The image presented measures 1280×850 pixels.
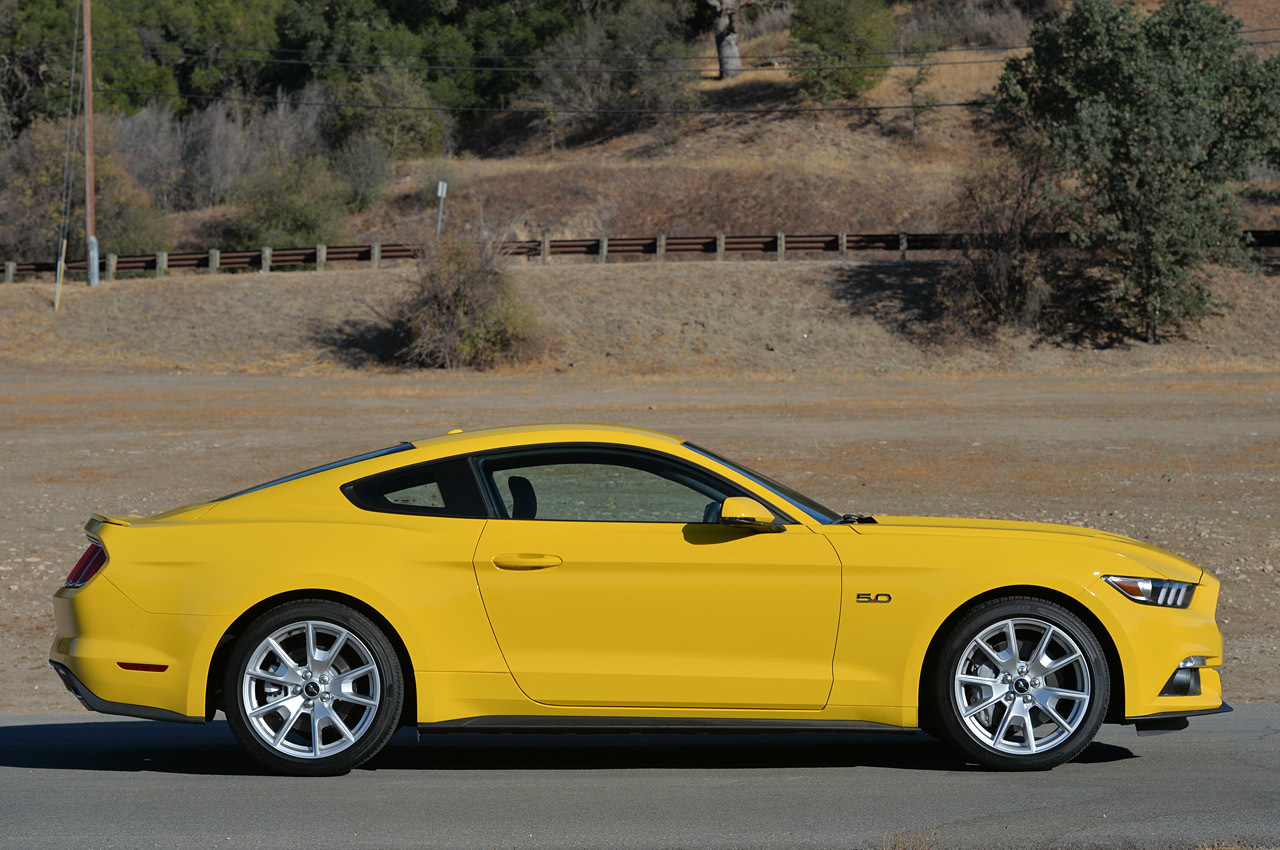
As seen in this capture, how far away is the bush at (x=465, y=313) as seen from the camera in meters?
39.0

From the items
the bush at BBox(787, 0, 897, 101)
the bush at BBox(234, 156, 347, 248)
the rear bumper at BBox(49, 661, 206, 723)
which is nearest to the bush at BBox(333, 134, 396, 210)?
the bush at BBox(234, 156, 347, 248)

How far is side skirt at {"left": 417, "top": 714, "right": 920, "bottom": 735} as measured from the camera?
5.51m

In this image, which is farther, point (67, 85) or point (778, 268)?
point (67, 85)

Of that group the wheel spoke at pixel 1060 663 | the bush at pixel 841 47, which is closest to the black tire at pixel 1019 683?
the wheel spoke at pixel 1060 663

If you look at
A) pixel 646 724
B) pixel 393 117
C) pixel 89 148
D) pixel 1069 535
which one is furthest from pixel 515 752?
pixel 393 117

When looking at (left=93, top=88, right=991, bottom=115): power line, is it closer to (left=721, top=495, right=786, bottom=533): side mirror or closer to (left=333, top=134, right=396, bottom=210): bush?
(left=333, top=134, right=396, bottom=210): bush

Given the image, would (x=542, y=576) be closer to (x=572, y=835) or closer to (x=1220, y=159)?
(x=572, y=835)

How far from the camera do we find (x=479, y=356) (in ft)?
128

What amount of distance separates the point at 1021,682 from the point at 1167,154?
36345mm

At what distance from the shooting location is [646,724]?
5508 mm

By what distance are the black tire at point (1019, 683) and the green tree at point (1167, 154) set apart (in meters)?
35.3

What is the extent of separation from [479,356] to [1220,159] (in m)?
23.0

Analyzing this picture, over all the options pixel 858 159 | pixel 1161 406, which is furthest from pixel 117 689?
pixel 858 159

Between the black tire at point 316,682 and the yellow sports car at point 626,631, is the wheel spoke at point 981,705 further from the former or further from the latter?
the black tire at point 316,682
